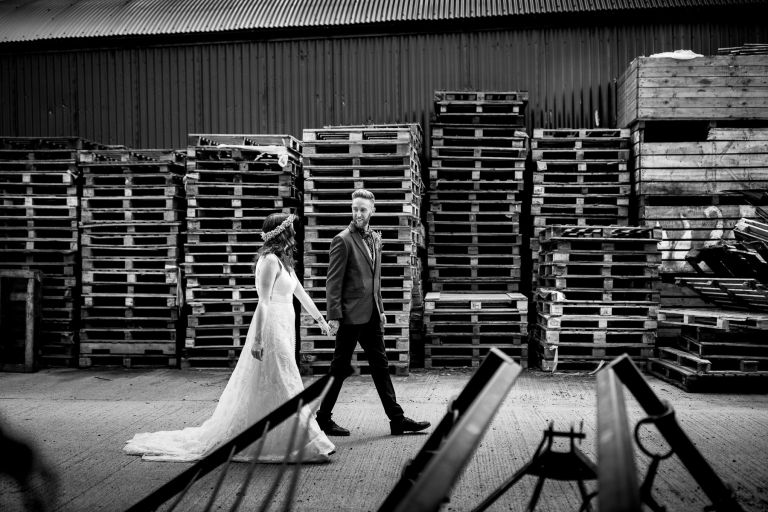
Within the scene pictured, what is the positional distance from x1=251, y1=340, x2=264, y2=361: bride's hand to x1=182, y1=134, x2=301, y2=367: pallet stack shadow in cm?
409

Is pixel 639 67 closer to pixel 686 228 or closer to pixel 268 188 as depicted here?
pixel 686 228

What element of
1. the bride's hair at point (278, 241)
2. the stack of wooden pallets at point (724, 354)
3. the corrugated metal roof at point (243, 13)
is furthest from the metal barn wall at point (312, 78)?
the bride's hair at point (278, 241)

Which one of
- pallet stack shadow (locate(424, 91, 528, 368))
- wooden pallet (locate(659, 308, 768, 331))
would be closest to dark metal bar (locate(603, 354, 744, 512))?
wooden pallet (locate(659, 308, 768, 331))

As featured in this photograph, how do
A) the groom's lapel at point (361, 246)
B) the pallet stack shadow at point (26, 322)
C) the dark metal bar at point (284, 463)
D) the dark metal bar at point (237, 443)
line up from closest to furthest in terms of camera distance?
the dark metal bar at point (284, 463) < the dark metal bar at point (237, 443) < the groom's lapel at point (361, 246) < the pallet stack shadow at point (26, 322)

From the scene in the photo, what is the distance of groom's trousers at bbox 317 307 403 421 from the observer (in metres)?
5.72

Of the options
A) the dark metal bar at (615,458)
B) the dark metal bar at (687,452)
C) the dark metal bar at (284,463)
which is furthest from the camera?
the dark metal bar at (687,452)

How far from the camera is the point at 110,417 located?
21.3 feet

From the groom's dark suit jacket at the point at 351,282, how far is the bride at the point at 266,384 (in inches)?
21.9

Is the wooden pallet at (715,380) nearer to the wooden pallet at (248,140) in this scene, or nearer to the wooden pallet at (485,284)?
the wooden pallet at (485,284)

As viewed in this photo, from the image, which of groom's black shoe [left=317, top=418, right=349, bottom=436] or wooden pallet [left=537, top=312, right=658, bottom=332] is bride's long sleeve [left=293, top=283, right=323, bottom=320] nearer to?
groom's black shoe [left=317, top=418, right=349, bottom=436]

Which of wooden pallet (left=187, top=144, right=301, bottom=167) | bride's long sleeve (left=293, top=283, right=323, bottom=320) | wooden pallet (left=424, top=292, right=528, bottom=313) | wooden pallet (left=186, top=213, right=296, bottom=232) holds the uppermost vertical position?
wooden pallet (left=187, top=144, right=301, bottom=167)

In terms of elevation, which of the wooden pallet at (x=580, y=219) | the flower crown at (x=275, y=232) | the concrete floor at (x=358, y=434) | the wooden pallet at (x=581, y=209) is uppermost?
the wooden pallet at (x=581, y=209)

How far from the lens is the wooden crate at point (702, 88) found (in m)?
9.09

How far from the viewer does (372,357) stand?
584cm
